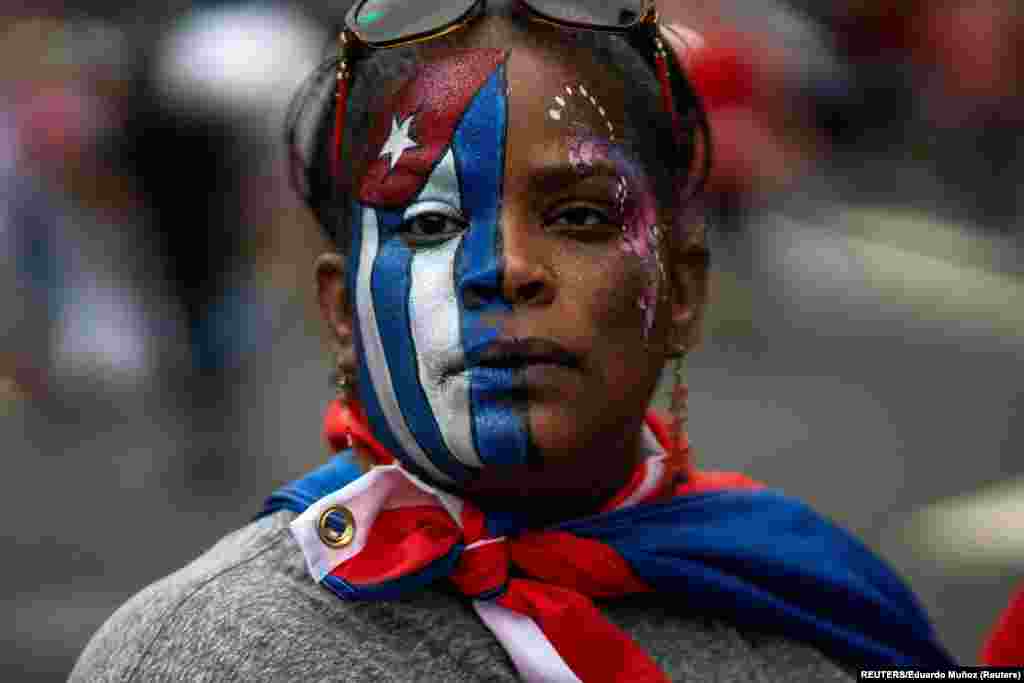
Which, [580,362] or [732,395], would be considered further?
[732,395]

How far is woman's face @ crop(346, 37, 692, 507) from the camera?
219 centimetres

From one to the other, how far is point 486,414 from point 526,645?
1.18ft

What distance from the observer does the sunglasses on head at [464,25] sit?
2.33 meters

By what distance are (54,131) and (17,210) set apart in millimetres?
441

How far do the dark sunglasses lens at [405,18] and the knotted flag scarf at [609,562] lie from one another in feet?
2.09

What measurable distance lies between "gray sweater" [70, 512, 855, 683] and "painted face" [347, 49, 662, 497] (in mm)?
233

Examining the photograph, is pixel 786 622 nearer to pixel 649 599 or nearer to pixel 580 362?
pixel 649 599

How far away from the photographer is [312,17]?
22.4ft

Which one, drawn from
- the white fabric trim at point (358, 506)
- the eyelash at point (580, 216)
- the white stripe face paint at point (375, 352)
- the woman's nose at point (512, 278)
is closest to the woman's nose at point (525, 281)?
the woman's nose at point (512, 278)

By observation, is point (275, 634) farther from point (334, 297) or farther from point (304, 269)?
point (304, 269)

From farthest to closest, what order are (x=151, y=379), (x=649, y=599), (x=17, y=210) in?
(x=151, y=379)
(x=17, y=210)
(x=649, y=599)

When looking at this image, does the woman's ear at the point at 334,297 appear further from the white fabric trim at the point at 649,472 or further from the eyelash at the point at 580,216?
the white fabric trim at the point at 649,472

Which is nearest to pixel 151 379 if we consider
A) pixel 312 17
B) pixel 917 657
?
pixel 312 17

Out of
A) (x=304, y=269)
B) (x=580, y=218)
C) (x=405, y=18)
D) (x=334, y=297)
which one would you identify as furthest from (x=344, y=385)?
(x=304, y=269)
